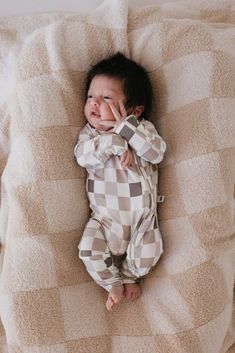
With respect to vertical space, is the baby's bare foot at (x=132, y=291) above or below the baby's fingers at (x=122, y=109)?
below

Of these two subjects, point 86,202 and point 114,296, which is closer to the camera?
point 114,296

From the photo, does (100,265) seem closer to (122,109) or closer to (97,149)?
(97,149)

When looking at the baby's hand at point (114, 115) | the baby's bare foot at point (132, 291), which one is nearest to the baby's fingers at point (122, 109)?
the baby's hand at point (114, 115)

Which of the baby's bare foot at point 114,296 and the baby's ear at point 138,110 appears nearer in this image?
the baby's bare foot at point 114,296

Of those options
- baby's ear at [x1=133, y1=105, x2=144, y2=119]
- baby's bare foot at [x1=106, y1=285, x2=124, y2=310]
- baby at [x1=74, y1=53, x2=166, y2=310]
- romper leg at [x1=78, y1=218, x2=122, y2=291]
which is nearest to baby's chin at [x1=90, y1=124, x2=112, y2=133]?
baby at [x1=74, y1=53, x2=166, y2=310]

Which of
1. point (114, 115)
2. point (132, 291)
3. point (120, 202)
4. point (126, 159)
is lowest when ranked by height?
point (132, 291)

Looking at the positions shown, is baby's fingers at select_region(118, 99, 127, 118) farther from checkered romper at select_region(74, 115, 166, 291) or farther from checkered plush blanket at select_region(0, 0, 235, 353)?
checkered plush blanket at select_region(0, 0, 235, 353)

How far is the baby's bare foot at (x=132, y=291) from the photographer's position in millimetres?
1277

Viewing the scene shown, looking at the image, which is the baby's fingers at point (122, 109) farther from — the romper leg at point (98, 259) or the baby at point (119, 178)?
the romper leg at point (98, 259)

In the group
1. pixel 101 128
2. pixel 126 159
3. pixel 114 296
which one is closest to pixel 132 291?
pixel 114 296

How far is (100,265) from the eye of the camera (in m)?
1.25

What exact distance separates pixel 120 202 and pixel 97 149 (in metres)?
0.18

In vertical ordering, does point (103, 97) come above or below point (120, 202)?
above

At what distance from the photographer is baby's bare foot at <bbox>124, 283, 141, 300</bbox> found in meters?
1.28
